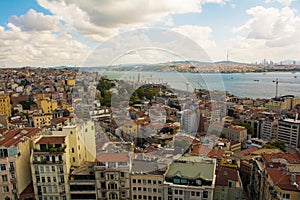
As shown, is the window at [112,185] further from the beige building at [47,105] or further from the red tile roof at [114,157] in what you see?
the beige building at [47,105]

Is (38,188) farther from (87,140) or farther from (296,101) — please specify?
(296,101)

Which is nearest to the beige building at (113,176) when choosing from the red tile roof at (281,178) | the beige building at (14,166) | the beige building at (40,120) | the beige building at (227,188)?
the beige building at (14,166)

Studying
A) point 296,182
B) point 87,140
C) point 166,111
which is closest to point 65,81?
point 166,111

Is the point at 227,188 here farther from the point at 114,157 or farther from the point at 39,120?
the point at 39,120

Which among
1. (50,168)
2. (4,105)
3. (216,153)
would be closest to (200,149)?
(216,153)

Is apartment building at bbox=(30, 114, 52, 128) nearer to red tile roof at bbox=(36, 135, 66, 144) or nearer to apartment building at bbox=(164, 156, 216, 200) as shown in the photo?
red tile roof at bbox=(36, 135, 66, 144)

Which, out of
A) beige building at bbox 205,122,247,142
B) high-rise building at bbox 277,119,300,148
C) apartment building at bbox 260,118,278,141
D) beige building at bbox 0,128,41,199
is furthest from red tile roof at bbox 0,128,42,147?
apartment building at bbox 260,118,278,141
